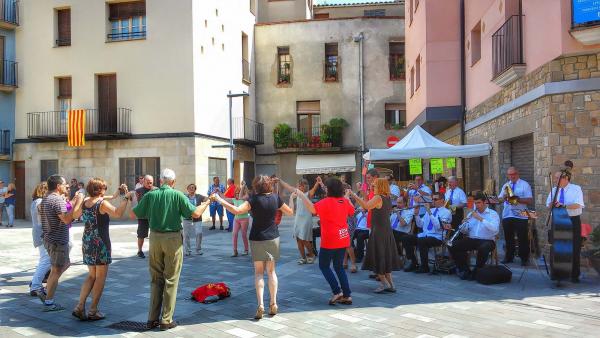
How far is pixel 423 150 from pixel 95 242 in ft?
25.3

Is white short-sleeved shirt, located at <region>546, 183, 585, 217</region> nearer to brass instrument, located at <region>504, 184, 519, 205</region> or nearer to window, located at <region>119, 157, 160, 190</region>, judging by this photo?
brass instrument, located at <region>504, 184, 519, 205</region>

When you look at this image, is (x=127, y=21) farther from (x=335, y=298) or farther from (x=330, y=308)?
(x=330, y=308)

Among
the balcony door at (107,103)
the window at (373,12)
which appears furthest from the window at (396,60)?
the balcony door at (107,103)

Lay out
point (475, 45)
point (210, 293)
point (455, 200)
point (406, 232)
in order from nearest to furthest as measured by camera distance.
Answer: point (210, 293), point (406, 232), point (455, 200), point (475, 45)

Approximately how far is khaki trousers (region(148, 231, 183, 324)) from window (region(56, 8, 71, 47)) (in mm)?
19072

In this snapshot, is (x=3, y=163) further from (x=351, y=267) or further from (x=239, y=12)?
(x=351, y=267)

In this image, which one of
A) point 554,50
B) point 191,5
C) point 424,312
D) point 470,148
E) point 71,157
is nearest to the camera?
point 424,312

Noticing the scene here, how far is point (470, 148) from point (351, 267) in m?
4.76

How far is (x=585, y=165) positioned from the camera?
29.0 feet

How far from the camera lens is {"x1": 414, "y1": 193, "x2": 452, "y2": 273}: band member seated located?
29.0 feet

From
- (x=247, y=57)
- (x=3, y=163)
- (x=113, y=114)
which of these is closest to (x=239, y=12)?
(x=247, y=57)

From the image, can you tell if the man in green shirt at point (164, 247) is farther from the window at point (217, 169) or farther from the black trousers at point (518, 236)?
the window at point (217, 169)

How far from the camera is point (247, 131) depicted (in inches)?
1026

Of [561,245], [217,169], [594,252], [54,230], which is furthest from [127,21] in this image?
[594,252]
